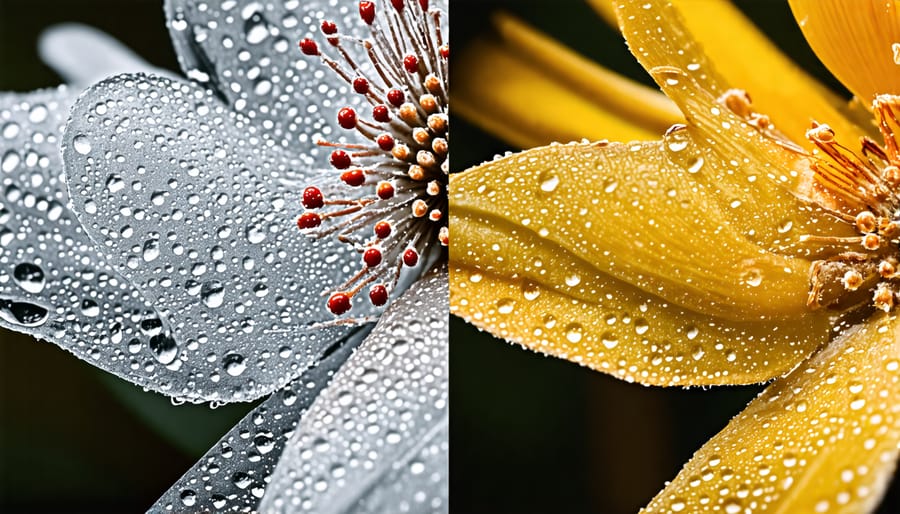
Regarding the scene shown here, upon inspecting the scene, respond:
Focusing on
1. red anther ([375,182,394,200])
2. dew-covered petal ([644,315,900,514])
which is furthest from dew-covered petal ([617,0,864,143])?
red anther ([375,182,394,200])

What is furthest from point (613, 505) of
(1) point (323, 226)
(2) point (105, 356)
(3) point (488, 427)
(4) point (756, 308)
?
(2) point (105, 356)

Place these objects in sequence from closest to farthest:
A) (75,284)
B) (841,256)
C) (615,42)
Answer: (841,256), (615,42), (75,284)

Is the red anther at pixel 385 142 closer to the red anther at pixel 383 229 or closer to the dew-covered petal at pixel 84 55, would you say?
the red anther at pixel 383 229

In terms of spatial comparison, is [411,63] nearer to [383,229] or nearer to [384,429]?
[383,229]

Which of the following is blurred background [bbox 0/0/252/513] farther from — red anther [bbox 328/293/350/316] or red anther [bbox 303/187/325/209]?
red anther [bbox 303/187/325/209]

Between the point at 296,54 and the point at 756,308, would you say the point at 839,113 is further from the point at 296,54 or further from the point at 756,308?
the point at 296,54

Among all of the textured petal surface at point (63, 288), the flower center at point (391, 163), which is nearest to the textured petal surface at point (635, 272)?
Result: the flower center at point (391, 163)
